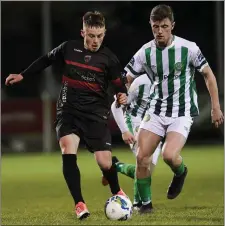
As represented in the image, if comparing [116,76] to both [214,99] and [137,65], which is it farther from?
[214,99]

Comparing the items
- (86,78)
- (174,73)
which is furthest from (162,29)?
(86,78)

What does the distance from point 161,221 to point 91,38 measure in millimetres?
1827

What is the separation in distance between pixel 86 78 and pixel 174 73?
0.88 metres

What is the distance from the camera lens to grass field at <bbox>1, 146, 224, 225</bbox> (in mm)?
7332

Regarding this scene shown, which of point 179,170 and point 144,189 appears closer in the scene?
point 144,189

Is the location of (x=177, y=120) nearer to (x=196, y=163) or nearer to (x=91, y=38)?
(x=91, y=38)

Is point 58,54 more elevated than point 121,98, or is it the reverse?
point 58,54

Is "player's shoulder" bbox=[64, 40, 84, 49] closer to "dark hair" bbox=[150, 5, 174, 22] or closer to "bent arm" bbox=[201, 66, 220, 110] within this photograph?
"dark hair" bbox=[150, 5, 174, 22]

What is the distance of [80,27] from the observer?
1059 inches

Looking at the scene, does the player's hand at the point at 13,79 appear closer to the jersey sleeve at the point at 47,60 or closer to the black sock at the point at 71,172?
the jersey sleeve at the point at 47,60

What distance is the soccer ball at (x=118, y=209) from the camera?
23.6ft

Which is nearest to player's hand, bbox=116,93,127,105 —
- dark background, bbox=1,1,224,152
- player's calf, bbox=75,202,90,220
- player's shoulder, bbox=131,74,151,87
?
player's calf, bbox=75,202,90,220

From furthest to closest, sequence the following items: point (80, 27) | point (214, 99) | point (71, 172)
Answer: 1. point (80, 27)
2. point (214, 99)
3. point (71, 172)

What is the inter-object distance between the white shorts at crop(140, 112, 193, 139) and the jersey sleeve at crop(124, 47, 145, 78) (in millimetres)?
480
